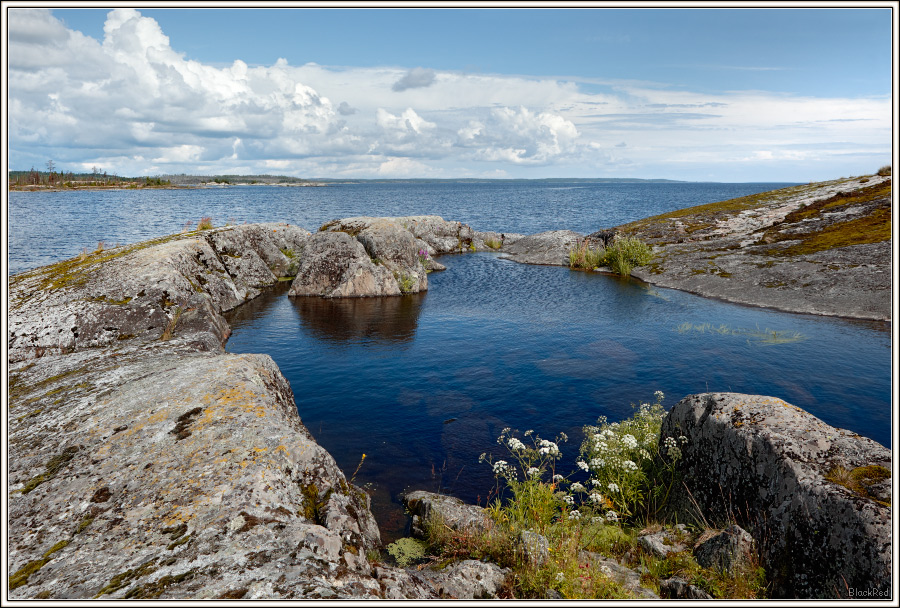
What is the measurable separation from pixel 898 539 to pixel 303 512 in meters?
7.09

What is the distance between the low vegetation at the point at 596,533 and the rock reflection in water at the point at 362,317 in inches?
481

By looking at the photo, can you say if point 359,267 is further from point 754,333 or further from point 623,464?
point 623,464

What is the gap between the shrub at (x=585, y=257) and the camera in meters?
39.9

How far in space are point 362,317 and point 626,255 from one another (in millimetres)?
23357

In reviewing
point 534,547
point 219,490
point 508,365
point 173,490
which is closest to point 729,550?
point 534,547

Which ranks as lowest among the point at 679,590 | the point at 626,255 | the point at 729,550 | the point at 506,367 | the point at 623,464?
the point at 506,367

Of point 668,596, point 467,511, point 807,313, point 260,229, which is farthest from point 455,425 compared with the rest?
point 260,229

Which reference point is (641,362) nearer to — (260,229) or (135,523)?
(135,523)

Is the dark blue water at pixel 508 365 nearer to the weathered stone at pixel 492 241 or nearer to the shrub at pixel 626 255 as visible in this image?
the shrub at pixel 626 255

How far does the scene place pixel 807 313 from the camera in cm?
2461

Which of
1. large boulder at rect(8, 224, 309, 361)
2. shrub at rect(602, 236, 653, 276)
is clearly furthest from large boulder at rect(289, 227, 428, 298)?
shrub at rect(602, 236, 653, 276)

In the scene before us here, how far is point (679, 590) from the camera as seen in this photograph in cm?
671

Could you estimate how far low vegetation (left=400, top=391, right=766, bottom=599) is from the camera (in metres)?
6.55

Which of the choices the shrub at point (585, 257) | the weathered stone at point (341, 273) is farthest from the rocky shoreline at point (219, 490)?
the shrub at point (585, 257)
